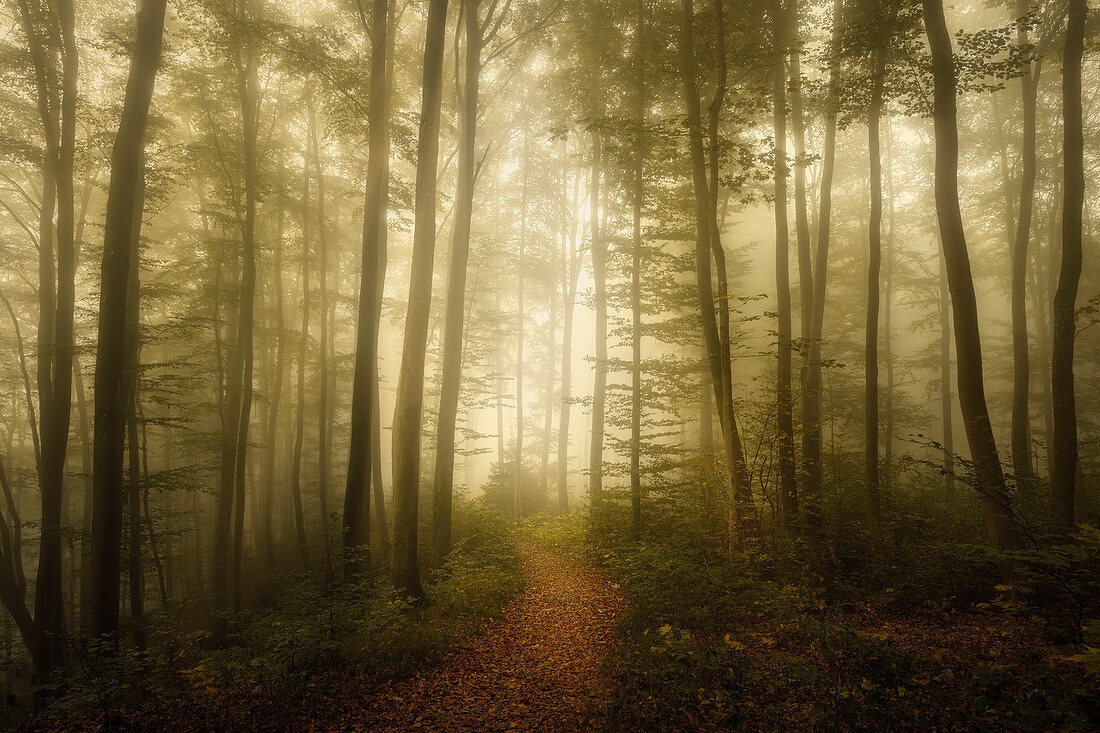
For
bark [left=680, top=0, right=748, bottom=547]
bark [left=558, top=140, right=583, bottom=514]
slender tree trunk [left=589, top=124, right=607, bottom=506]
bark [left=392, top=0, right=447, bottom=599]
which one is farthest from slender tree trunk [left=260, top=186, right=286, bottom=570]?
bark [left=680, top=0, right=748, bottom=547]

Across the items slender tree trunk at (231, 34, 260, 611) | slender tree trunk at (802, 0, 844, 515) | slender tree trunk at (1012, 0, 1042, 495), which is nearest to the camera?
slender tree trunk at (802, 0, 844, 515)

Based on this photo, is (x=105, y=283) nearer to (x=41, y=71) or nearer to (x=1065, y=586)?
(x=41, y=71)

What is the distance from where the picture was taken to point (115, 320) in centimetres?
732

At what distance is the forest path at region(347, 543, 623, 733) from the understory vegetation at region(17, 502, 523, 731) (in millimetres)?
358

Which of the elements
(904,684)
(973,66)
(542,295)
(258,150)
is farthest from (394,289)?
(904,684)

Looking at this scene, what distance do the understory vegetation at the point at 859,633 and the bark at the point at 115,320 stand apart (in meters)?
8.18

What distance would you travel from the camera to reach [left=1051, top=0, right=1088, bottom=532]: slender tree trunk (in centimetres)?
747

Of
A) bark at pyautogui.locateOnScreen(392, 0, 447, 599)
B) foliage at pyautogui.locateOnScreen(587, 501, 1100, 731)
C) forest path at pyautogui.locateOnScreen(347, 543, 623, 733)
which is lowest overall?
forest path at pyautogui.locateOnScreen(347, 543, 623, 733)

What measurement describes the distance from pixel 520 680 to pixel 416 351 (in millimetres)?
5232

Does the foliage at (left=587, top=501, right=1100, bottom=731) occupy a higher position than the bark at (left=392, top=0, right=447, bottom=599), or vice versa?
the bark at (left=392, top=0, right=447, bottom=599)

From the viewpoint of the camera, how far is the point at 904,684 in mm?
3703

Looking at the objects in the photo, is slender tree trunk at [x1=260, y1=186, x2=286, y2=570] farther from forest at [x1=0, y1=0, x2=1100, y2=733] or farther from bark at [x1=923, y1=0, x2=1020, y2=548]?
bark at [x1=923, y1=0, x2=1020, y2=548]

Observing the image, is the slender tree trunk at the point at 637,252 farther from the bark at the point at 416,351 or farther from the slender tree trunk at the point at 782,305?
the bark at the point at 416,351

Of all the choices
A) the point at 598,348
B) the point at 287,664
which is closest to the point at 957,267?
the point at 598,348
